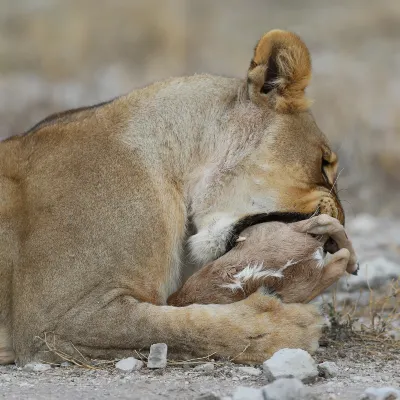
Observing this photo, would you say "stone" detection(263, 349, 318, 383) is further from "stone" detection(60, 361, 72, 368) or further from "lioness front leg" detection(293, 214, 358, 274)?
"stone" detection(60, 361, 72, 368)

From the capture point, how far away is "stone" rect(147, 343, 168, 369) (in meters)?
3.57

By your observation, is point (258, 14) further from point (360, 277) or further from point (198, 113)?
point (198, 113)

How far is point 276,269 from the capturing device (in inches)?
149

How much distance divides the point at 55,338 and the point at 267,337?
785 mm

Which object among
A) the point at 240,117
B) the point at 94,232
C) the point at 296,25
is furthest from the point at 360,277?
the point at 296,25

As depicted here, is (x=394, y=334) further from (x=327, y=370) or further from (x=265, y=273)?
(x=327, y=370)

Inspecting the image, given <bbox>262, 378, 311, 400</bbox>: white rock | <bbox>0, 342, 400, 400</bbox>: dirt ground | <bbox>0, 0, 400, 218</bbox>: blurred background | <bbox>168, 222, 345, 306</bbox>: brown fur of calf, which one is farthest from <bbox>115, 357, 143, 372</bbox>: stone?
<bbox>0, 0, 400, 218</bbox>: blurred background

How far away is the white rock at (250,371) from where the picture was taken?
3.48m

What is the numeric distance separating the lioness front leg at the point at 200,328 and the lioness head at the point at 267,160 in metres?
0.39

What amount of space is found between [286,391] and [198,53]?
9.06m

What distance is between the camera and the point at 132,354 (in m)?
3.70

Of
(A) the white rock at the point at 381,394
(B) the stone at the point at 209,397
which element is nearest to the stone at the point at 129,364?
(B) the stone at the point at 209,397

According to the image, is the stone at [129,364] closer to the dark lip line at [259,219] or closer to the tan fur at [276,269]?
the tan fur at [276,269]

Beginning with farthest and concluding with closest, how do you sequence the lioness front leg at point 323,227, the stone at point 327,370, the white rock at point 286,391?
the lioness front leg at point 323,227 → the stone at point 327,370 → the white rock at point 286,391
